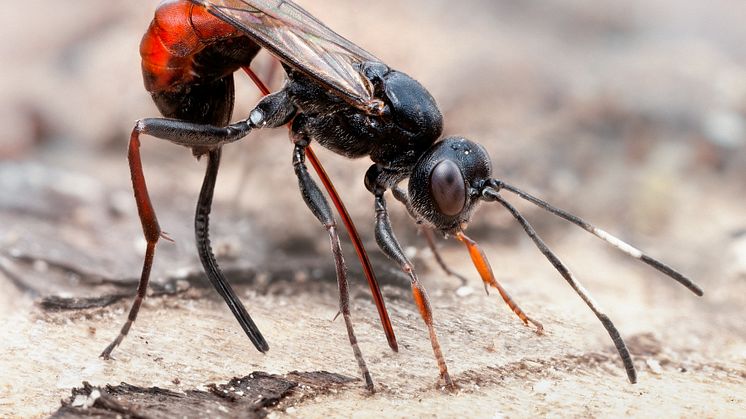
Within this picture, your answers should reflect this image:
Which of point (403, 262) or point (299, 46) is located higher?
point (299, 46)

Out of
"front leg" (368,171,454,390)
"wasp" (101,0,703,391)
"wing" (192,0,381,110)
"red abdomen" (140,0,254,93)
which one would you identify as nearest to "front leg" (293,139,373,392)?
"wasp" (101,0,703,391)

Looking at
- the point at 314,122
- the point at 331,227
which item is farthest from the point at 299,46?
the point at 331,227

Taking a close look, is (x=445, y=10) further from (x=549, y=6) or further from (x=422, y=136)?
(x=422, y=136)

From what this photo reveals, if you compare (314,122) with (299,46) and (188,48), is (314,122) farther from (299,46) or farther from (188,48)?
(188,48)

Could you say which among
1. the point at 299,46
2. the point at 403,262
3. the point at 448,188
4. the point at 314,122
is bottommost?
the point at 403,262

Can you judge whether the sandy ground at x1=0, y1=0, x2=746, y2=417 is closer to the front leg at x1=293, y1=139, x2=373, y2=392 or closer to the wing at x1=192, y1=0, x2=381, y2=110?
the front leg at x1=293, y1=139, x2=373, y2=392
